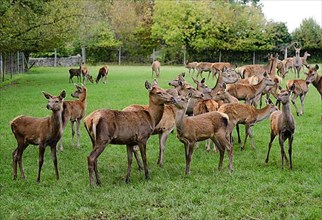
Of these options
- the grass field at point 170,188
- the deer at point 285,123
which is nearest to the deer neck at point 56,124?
the grass field at point 170,188

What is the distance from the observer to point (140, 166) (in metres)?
8.69

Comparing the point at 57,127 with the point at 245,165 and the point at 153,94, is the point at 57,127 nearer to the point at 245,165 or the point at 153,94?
the point at 153,94

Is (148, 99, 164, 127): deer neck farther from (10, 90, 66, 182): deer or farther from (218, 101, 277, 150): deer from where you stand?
(218, 101, 277, 150): deer

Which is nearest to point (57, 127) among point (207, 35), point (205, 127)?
point (205, 127)

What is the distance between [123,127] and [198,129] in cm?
145

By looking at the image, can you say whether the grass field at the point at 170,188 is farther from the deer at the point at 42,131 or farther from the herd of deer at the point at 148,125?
the deer at the point at 42,131

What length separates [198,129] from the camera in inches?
331

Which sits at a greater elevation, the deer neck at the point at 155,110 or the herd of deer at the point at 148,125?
the deer neck at the point at 155,110

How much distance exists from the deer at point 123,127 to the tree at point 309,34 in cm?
4575

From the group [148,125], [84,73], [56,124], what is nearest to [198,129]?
[148,125]

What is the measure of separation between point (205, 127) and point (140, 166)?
4.51 feet

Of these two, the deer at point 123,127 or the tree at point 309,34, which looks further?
the tree at point 309,34

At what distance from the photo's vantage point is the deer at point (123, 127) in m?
7.45

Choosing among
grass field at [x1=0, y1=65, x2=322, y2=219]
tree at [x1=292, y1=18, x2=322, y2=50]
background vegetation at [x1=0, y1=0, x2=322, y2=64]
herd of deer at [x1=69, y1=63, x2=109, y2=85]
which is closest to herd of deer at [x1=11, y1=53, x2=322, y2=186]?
grass field at [x1=0, y1=65, x2=322, y2=219]
